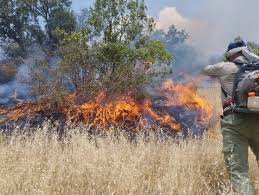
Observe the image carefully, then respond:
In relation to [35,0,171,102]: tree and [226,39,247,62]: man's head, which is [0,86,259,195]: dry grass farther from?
[35,0,171,102]: tree

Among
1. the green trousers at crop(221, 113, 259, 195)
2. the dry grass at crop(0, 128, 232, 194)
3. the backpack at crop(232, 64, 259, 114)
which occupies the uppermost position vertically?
the backpack at crop(232, 64, 259, 114)

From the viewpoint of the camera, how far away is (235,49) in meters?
5.45

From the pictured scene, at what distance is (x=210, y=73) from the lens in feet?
18.1

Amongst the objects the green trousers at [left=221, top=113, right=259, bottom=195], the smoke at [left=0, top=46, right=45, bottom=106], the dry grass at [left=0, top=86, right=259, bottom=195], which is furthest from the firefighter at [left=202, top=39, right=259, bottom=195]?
the smoke at [left=0, top=46, right=45, bottom=106]

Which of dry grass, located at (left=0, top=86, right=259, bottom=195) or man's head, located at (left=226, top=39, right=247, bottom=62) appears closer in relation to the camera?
dry grass, located at (left=0, top=86, right=259, bottom=195)

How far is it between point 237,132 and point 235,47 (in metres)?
1.11

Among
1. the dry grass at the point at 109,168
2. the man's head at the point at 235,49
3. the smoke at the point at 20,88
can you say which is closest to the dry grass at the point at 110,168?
the dry grass at the point at 109,168

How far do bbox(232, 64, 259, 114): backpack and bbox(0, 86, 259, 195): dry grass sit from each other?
934 mm

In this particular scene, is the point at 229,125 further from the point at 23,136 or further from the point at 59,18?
the point at 59,18

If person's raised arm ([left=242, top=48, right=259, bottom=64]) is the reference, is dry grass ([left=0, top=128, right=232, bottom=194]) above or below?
below

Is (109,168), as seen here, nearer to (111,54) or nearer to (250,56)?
(250,56)

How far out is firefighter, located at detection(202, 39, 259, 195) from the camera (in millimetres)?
5023

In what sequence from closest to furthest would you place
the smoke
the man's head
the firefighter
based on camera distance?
the firefighter, the man's head, the smoke

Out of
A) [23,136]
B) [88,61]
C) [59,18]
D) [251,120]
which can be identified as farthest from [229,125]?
[59,18]
